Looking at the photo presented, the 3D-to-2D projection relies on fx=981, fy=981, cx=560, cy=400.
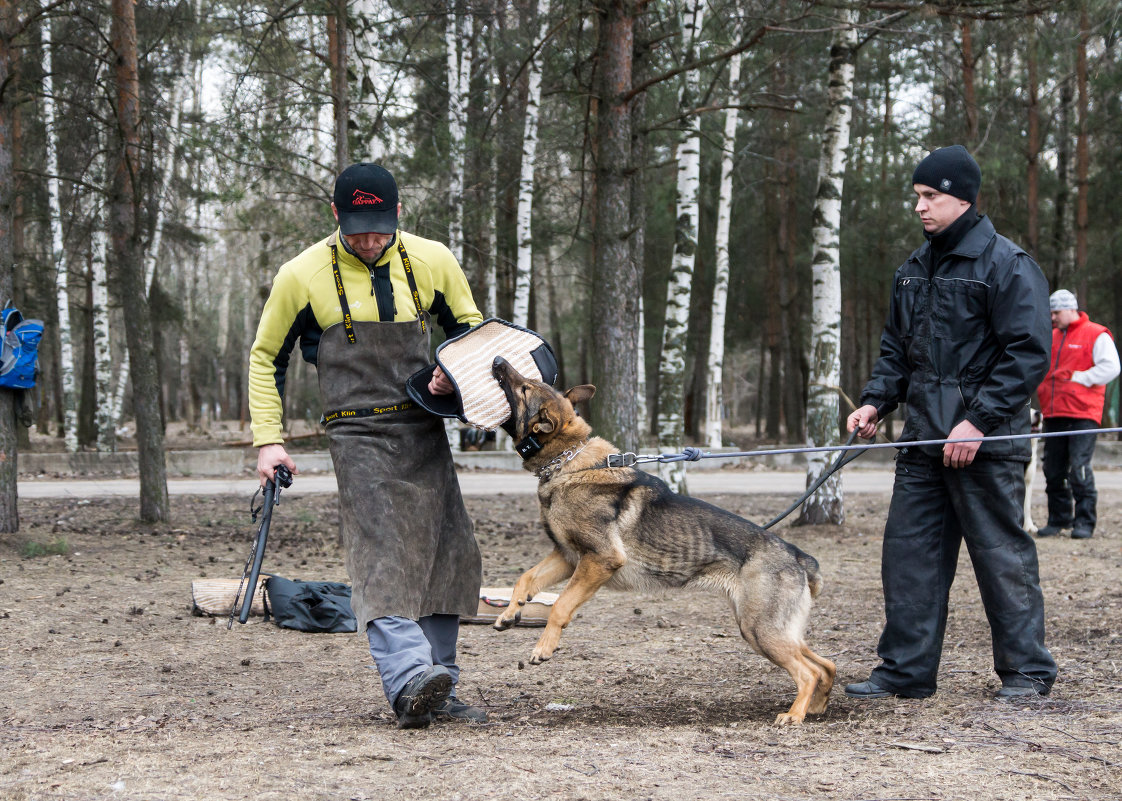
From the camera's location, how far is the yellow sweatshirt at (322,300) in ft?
14.4

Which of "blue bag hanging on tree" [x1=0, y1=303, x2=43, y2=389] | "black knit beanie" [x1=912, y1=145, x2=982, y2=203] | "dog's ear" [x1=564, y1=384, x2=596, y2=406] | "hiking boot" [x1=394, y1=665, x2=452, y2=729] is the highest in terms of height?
"black knit beanie" [x1=912, y1=145, x2=982, y2=203]

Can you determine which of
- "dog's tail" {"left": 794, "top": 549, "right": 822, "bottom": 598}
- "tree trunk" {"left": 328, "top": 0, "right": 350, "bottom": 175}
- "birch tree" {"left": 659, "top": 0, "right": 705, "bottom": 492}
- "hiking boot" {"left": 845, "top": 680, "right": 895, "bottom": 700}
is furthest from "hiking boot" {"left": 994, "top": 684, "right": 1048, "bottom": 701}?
"tree trunk" {"left": 328, "top": 0, "right": 350, "bottom": 175}

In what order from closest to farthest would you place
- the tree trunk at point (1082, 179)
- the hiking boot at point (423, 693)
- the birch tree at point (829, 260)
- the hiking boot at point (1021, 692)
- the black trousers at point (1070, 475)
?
the hiking boot at point (423, 693) → the hiking boot at point (1021, 692) → the black trousers at point (1070, 475) → the birch tree at point (829, 260) → the tree trunk at point (1082, 179)

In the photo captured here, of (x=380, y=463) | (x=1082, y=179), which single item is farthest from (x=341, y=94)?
(x=1082, y=179)

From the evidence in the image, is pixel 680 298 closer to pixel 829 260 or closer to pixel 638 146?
pixel 829 260

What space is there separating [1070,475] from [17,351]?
11091mm

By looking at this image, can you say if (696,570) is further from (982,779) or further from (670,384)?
(670,384)

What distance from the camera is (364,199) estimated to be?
14.0ft

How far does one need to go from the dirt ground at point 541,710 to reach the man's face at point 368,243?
211 centimetres

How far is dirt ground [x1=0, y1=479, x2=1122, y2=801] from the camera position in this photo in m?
3.53

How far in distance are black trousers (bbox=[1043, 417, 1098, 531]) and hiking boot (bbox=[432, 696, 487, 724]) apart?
8.51m

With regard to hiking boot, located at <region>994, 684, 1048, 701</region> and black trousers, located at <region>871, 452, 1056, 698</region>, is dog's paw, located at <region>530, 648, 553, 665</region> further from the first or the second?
hiking boot, located at <region>994, 684, 1048, 701</region>

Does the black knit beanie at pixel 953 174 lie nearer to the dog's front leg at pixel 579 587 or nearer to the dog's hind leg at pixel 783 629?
the dog's hind leg at pixel 783 629

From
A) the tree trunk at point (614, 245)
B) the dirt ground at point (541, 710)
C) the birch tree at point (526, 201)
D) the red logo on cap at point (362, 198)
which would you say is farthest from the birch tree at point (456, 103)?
the red logo on cap at point (362, 198)
